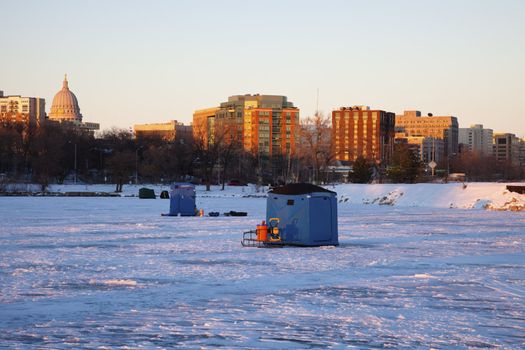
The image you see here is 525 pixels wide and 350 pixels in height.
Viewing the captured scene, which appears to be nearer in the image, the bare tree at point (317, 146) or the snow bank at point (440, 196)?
the snow bank at point (440, 196)

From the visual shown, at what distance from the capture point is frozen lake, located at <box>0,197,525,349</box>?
1031cm

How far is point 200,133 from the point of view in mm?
136875

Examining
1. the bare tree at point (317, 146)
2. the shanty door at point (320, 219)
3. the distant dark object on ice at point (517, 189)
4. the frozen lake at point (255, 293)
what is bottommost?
the frozen lake at point (255, 293)

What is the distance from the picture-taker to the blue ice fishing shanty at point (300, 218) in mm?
23375

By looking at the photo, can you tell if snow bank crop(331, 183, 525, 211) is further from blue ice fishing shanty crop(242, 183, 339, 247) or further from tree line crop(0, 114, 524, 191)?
blue ice fishing shanty crop(242, 183, 339, 247)

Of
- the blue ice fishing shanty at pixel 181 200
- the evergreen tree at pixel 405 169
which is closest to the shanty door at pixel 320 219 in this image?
the blue ice fishing shanty at pixel 181 200

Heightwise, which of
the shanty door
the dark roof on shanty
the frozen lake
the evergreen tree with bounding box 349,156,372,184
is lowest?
the frozen lake

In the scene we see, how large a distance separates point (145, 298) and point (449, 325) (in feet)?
16.8

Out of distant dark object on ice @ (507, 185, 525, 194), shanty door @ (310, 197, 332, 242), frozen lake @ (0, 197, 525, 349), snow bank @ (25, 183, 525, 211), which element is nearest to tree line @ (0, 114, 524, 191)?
snow bank @ (25, 183, 525, 211)

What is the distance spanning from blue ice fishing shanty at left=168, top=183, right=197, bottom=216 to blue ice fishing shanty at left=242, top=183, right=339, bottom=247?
17.2 metres

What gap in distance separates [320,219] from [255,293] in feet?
33.0

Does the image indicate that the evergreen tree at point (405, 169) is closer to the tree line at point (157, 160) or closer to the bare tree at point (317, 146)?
the tree line at point (157, 160)

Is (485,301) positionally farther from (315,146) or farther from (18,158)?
(18,158)

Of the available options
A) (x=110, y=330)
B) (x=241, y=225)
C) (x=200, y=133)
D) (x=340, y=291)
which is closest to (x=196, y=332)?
(x=110, y=330)
